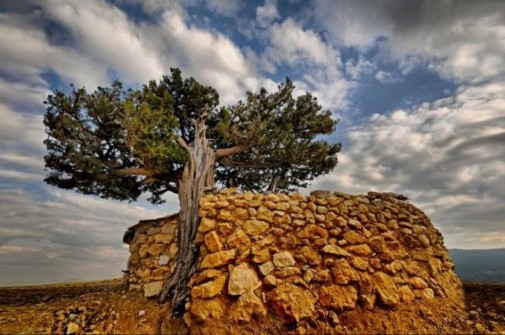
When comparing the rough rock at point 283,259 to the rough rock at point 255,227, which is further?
the rough rock at point 255,227

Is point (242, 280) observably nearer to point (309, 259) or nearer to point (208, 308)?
point (208, 308)

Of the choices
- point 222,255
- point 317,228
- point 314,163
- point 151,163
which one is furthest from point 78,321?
point 314,163

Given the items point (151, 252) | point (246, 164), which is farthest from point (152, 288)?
point (246, 164)

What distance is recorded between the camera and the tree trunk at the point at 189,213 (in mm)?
7438

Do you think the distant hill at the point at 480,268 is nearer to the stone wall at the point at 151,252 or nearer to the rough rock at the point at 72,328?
the stone wall at the point at 151,252

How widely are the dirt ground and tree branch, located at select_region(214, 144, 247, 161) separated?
547 centimetres

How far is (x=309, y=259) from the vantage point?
680 centimetres

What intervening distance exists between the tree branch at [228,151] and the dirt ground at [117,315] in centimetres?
547

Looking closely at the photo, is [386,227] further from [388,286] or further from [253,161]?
[253,161]

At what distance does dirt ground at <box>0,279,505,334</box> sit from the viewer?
615 centimetres

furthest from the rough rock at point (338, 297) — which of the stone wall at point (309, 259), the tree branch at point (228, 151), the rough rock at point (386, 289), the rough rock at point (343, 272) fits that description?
the tree branch at point (228, 151)

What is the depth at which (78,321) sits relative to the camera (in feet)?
22.4

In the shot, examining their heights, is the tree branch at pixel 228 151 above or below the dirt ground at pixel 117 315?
above

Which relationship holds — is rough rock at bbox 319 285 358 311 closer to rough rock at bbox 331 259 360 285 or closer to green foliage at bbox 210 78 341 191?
rough rock at bbox 331 259 360 285
